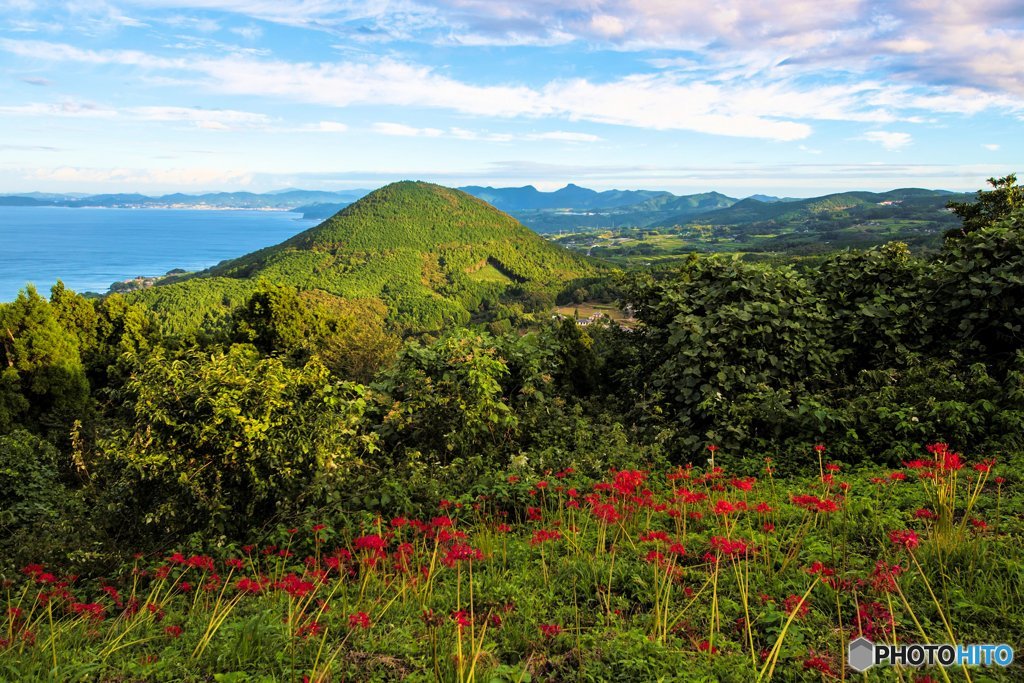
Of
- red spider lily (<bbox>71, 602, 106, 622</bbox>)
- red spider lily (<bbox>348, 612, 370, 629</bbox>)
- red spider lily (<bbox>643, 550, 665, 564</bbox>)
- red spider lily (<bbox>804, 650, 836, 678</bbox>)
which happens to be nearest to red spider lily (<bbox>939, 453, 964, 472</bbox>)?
red spider lily (<bbox>804, 650, 836, 678</bbox>)

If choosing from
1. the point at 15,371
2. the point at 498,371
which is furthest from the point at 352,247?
the point at 498,371

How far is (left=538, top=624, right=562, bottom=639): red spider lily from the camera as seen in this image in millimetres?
2430

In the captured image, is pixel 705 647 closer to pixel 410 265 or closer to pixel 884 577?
pixel 884 577

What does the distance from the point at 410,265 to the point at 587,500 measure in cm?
11096

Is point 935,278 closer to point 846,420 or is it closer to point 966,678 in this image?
point 846,420

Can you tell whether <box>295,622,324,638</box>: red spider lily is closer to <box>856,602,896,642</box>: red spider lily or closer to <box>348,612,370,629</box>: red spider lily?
<box>348,612,370,629</box>: red spider lily

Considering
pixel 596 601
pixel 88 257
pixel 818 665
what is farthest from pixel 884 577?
pixel 88 257

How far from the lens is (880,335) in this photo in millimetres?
6129

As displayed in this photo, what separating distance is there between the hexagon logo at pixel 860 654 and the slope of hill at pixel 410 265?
67.8 metres

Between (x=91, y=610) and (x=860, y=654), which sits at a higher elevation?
(x=860, y=654)

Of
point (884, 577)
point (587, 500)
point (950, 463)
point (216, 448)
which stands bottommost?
point (587, 500)

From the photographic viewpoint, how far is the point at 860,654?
2.13 meters

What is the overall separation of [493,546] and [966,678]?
2.28 meters

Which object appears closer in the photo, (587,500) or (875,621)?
(875,621)
